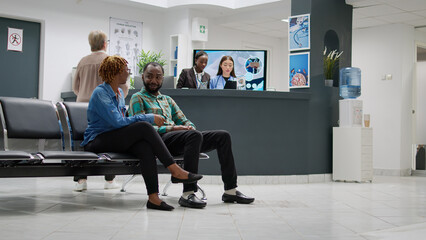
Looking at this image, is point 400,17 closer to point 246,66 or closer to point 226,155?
point 246,66

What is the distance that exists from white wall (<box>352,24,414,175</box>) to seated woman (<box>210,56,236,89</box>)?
3.93 m

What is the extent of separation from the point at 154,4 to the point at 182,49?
96 centimetres

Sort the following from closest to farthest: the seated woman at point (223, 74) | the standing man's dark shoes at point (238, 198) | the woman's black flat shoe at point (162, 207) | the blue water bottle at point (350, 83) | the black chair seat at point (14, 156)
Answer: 1. the black chair seat at point (14, 156)
2. the woman's black flat shoe at point (162, 207)
3. the standing man's dark shoes at point (238, 198)
4. the seated woman at point (223, 74)
5. the blue water bottle at point (350, 83)

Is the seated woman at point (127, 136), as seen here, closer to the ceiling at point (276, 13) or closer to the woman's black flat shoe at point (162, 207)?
the woman's black flat shoe at point (162, 207)

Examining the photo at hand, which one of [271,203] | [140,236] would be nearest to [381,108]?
[271,203]

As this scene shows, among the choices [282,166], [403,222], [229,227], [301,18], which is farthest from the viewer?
[301,18]

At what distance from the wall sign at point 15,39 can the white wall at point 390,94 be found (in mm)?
5783

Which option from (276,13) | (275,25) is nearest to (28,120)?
(276,13)

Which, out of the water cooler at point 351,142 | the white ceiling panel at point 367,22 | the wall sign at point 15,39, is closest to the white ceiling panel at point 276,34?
the white ceiling panel at point 367,22

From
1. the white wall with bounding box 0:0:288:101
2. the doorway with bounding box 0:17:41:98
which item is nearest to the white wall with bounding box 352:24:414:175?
the white wall with bounding box 0:0:288:101

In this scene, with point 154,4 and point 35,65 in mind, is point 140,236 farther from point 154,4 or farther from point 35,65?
point 154,4

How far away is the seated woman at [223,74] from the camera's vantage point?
17.9 ft

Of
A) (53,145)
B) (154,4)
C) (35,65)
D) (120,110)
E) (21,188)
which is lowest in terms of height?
(21,188)

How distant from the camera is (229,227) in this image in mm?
2865
